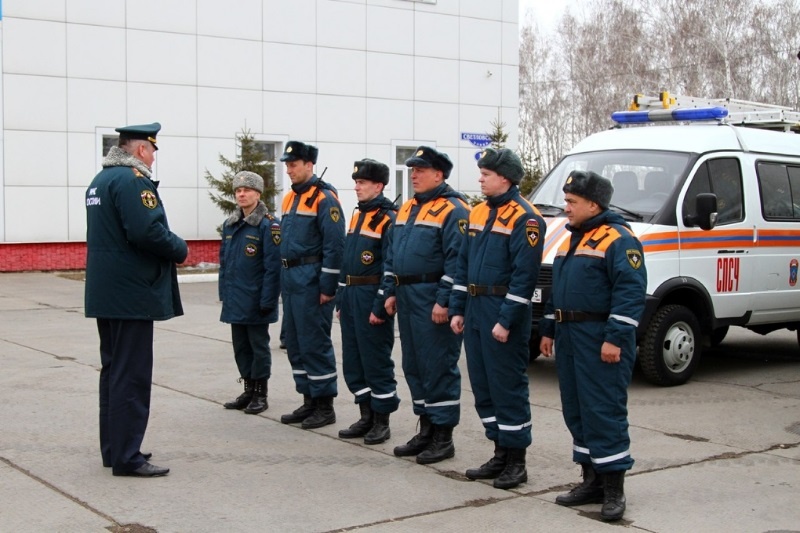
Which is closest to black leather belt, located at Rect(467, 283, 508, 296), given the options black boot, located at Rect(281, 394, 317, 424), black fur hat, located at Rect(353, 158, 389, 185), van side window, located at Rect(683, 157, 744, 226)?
black fur hat, located at Rect(353, 158, 389, 185)

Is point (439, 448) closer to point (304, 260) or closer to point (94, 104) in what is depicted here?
point (304, 260)

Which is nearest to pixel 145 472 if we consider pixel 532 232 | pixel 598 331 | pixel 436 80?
pixel 532 232

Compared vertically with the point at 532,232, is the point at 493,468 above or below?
below

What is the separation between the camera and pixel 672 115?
11.6m

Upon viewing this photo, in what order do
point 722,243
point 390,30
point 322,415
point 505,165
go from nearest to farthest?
point 505,165 → point 322,415 → point 722,243 → point 390,30

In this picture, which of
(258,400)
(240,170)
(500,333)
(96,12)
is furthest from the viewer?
(240,170)

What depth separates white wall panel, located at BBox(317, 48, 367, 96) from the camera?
2478 centimetres

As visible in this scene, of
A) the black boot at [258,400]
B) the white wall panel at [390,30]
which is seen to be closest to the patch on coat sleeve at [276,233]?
the black boot at [258,400]

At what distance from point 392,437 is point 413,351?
0.92 meters

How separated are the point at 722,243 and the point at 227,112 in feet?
50.5

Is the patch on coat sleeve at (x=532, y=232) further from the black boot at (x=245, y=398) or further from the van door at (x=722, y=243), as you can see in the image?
the van door at (x=722, y=243)

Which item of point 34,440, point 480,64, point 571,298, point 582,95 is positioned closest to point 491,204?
point 571,298

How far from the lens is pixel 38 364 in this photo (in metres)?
10.9

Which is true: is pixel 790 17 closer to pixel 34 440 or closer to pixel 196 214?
pixel 196 214
